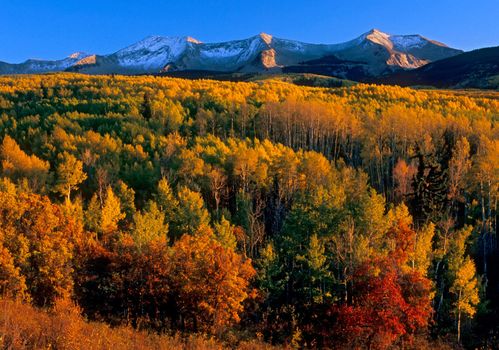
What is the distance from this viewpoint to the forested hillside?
101 ft

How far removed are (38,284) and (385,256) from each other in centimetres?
3102

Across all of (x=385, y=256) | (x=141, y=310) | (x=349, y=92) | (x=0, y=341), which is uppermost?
(x=349, y=92)

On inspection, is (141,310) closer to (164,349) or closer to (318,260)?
(318,260)

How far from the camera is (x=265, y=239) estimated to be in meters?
52.1

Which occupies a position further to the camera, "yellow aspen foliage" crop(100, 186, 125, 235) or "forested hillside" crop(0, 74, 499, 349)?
"yellow aspen foliage" crop(100, 186, 125, 235)

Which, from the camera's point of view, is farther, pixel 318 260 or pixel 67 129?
pixel 67 129

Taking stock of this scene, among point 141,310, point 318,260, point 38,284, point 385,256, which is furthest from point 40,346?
point 385,256

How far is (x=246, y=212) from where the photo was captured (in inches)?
2016

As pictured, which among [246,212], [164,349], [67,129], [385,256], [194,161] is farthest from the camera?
[67,129]

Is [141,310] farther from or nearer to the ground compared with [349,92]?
nearer to the ground

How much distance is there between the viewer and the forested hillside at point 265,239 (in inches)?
1214

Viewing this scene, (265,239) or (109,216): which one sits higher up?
(109,216)

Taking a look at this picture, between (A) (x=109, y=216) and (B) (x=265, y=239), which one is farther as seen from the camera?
(B) (x=265, y=239)

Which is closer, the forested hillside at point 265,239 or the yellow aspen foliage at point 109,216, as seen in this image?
the forested hillside at point 265,239
